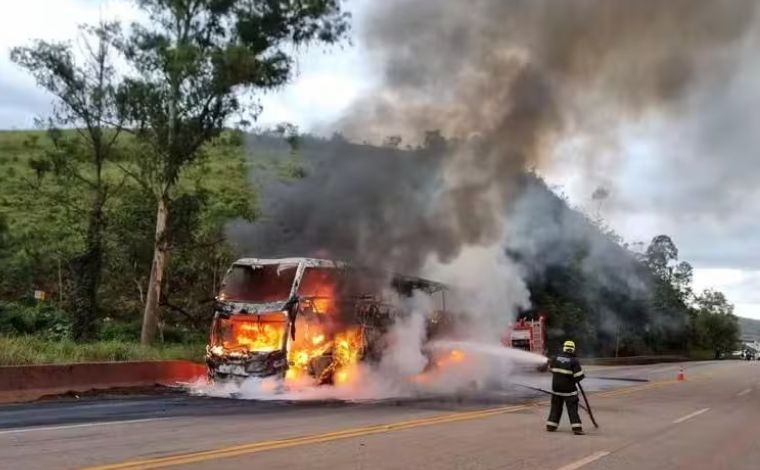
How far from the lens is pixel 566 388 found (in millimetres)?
11391

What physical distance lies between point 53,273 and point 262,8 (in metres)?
14.2

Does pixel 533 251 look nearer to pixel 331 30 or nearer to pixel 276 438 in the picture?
pixel 331 30

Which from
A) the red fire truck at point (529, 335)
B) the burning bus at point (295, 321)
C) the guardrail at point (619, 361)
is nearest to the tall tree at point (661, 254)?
the guardrail at point (619, 361)

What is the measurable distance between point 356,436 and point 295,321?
5.30 meters

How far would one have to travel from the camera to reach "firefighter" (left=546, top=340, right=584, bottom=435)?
36.4 feet

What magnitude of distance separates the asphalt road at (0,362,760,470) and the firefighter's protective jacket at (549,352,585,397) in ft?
2.06

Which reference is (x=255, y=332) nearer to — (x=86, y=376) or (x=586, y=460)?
(x=86, y=376)

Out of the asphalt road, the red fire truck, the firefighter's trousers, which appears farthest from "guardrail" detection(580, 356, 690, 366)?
the firefighter's trousers

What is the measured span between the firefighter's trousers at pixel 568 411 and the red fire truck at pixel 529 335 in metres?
14.9

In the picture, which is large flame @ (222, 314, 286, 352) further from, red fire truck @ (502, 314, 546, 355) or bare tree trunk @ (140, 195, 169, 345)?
red fire truck @ (502, 314, 546, 355)

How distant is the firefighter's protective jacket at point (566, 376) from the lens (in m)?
11.4

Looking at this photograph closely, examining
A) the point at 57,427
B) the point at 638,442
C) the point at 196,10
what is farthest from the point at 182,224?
the point at 638,442

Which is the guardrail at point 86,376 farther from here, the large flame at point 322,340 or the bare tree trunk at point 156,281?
the large flame at point 322,340

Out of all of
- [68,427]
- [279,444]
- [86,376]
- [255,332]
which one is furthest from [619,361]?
[68,427]
